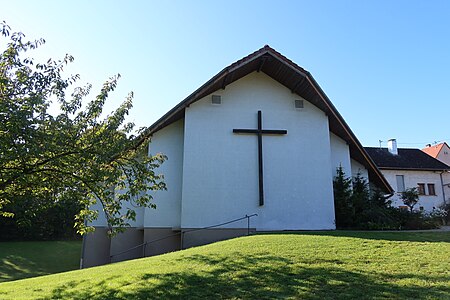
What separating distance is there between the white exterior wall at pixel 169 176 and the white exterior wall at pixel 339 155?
7.30m

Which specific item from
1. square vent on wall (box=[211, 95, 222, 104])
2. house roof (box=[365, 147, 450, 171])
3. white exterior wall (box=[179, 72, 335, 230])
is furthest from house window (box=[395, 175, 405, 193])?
square vent on wall (box=[211, 95, 222, 104])

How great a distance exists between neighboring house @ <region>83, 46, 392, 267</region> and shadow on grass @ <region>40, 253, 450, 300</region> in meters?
6.29

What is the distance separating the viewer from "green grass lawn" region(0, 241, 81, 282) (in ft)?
62.8

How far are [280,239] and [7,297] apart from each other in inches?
294

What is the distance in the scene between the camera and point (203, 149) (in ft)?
51.4

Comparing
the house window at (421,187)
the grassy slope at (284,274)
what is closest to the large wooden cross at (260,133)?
the grassy slope at (284,274)

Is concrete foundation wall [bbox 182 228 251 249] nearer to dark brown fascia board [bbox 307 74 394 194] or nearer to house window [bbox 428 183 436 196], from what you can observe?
dark brown fascia board [bbox 307 74 394 194]

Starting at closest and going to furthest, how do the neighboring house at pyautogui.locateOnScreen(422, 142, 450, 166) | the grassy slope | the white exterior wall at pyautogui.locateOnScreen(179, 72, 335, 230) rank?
the grassy slope
the white exterior wall at pyautogui.locateOnScreen(179, 72, 335, 230)
the neighboring house at pyautogui.locateOnScreen(422, 142, 450, 166)

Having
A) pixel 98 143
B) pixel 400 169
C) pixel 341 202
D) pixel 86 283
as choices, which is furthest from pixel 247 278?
pixel 400 169

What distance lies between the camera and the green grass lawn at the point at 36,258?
19155 millimetres

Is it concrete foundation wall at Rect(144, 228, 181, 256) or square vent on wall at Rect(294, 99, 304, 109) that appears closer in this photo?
concrete foundation wall at Rect(144, 228, 181, 256)

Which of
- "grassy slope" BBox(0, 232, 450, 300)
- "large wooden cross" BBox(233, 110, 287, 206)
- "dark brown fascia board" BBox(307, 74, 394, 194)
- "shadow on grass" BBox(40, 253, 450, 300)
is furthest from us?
"dark brown fascia board" BBox(307, 74, 394, 194)

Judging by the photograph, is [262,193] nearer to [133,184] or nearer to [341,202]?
[341,202]

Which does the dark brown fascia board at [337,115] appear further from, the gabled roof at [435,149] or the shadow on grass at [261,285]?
the gabled roof at [435,149]
